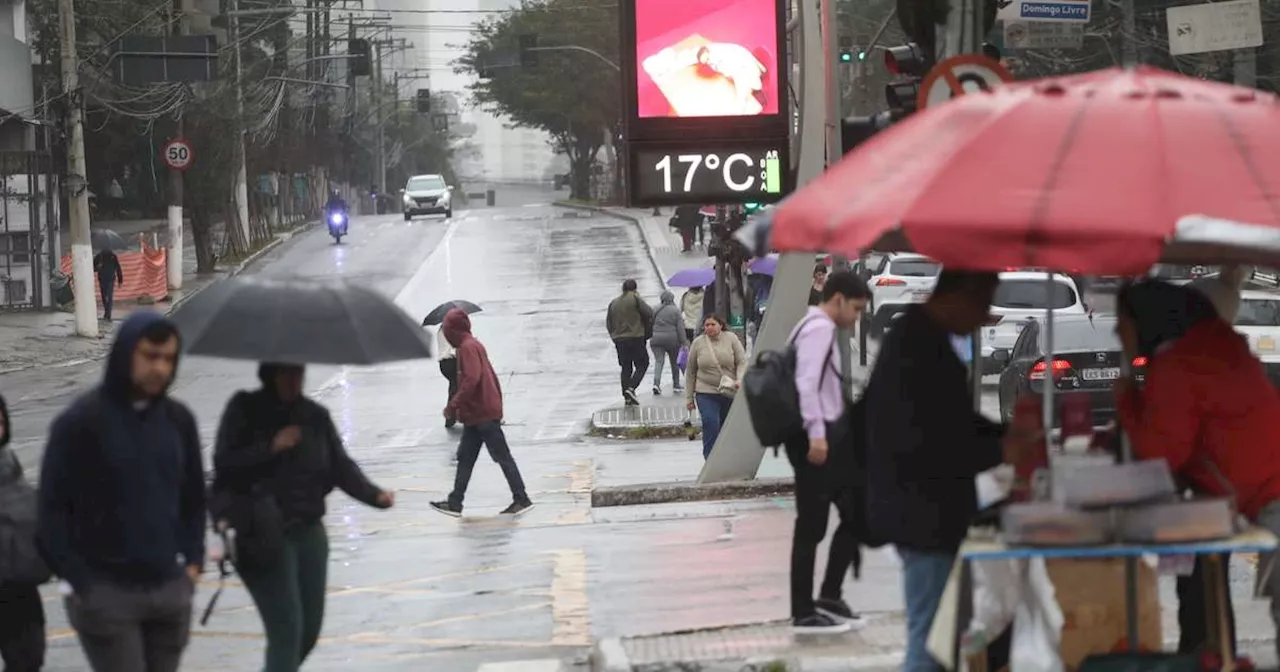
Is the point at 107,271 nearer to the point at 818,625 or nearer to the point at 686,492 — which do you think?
the point at 686,492

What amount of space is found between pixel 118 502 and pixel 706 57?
31.0ft

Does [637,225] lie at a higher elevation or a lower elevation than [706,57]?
lower

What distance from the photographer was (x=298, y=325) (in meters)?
6.89

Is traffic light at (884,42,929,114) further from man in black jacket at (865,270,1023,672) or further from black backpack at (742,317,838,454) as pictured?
man in black jacket at (865,270,1023,672)

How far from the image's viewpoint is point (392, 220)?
7038 centimetres

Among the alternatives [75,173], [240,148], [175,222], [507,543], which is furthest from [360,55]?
[507,543]

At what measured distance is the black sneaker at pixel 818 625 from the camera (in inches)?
360

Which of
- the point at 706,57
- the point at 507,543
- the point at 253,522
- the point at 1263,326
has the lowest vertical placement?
the point at 507,543

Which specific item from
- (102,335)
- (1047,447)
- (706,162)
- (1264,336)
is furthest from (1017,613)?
(102,335)

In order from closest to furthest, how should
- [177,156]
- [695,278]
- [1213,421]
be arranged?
[1213,421], [695,278], [177,156]

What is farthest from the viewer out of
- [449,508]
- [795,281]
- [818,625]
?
[449,508]

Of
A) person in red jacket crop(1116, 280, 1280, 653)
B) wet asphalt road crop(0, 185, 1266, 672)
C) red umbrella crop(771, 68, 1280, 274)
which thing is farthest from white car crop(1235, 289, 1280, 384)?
red umbrella crop(771, 68, 1280, 274)

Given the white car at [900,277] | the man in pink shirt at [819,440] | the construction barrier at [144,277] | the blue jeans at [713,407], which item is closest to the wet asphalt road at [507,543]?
the man in pink shirt at [819,440]

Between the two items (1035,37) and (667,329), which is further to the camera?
(667,329)
